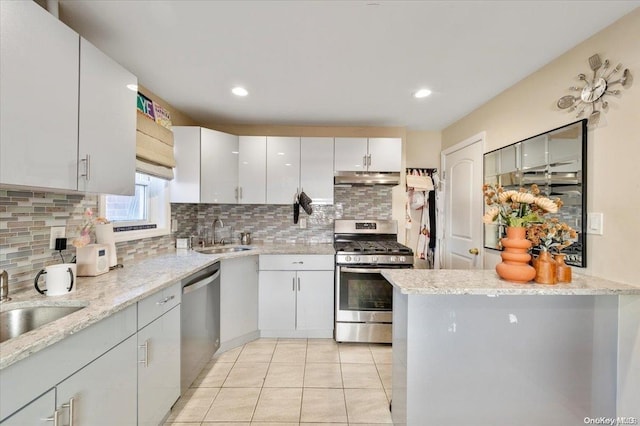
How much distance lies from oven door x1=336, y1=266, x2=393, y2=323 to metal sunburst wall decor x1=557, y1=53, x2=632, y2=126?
1884 millimetres

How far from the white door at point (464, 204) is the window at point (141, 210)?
9.61 ft

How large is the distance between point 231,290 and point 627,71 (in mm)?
2987

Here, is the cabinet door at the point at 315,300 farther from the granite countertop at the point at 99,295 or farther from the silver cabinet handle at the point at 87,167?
the silver cabinet handle at the point at 87,167

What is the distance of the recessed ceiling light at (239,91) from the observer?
7.84 feet

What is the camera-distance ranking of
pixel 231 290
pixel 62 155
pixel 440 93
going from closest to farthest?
pixel 62 155 → pixel 440 93 → pixel 231 290

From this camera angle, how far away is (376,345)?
2.79 m

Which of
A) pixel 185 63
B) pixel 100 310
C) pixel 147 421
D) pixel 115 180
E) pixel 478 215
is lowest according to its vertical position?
pixel 147 421

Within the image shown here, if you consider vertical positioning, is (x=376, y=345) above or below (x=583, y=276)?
below

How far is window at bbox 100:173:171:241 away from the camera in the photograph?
2.22 m

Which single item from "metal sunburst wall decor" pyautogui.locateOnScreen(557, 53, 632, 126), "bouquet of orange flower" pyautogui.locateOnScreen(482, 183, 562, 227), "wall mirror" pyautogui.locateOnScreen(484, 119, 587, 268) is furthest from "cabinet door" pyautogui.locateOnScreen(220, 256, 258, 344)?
"metal sunburst wall decor" pyautogui.locateOnScreen(557, 53, 632, 126)

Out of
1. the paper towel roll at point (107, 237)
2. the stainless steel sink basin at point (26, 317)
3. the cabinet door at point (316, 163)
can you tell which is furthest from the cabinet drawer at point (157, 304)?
the cabinet door at point (316, 163)

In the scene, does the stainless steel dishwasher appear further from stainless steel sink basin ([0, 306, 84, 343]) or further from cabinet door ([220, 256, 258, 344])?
stainless steel sink basin ([0, 306, 84, 343])

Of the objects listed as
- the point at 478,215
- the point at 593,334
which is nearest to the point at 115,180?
the point at 593,334

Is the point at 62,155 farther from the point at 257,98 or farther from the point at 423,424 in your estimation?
the point at 423,424
